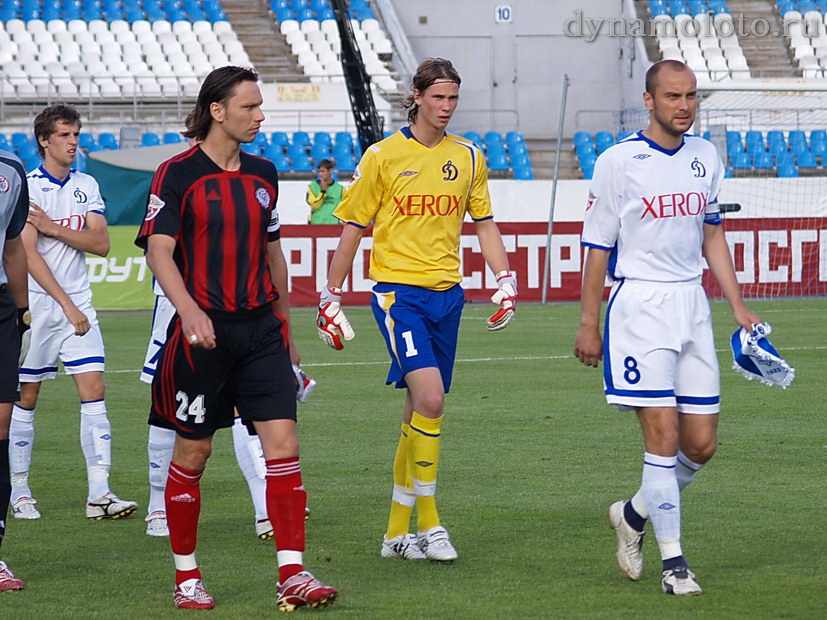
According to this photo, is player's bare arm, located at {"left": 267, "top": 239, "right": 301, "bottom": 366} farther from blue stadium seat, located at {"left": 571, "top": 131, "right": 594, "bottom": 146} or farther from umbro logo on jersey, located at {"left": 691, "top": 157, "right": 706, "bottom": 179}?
blue stadium seat, located at {"left": 571, "top": 131, "right": 594, "bottom": 146}

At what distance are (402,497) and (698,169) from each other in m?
2.04

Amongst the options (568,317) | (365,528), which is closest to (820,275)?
(568,317)

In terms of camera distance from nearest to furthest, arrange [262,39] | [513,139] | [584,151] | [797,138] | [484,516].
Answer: [484,516] < [797,138] < [584,151] < [513,139] < [262,39]

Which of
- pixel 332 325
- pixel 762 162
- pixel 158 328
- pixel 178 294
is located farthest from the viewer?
pixel 762 162

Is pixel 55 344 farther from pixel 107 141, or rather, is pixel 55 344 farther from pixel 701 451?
pixel 107 141

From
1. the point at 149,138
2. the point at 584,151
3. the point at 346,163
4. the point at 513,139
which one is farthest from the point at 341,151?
the point at 584,151

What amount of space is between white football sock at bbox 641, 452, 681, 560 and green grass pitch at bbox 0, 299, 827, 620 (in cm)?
21

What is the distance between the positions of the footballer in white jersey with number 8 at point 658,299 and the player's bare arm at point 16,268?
237 centimetres

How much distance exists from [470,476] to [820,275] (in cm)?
1491

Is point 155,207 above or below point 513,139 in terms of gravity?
above

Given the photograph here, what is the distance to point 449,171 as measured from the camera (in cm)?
625

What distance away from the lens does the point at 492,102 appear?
34.6 meters

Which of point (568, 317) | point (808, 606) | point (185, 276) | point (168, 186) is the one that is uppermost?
point (168, 186)

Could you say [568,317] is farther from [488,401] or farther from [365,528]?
[365,528]
